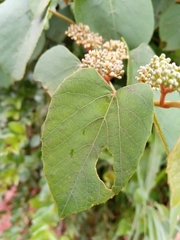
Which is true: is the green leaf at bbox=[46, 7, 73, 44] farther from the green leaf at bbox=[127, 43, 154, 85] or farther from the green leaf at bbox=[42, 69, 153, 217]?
the green leaf at bbox=[42, 69, 153, 217]

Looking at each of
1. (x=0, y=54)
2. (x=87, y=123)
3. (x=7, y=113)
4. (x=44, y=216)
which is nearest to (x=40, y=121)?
(x=7, y=113)

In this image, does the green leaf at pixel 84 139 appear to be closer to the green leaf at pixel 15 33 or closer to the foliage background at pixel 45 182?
the green leaf at pixel 15 33

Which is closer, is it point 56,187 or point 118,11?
point 56,187

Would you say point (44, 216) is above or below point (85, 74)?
below

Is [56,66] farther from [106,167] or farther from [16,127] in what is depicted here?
[106,167]

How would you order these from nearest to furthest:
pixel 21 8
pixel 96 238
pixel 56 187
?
1. pixel 56 187
2. pixel 21 8
3. pixel 96 238

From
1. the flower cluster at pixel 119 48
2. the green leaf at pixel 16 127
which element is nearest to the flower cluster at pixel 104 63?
the flower cluster at pixel 119 48

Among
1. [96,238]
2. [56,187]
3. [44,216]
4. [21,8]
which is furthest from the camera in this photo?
[96,238]

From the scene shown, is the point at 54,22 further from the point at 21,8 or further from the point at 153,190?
the point at 153,190
